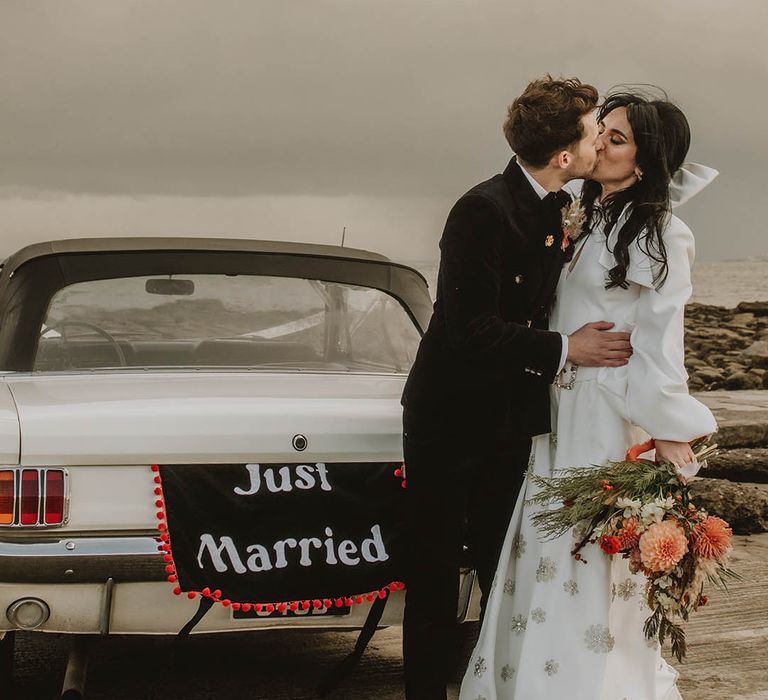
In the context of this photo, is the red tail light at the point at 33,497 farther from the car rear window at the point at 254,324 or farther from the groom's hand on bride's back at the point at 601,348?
the groom's hand on bride's back at the point at 601,348

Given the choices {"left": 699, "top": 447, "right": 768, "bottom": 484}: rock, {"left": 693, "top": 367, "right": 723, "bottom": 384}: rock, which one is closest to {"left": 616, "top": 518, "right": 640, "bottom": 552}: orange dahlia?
{"left": 699, "top": 447, "right": 768, "bottom": 484}: rock

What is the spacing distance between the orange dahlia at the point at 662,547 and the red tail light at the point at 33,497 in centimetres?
173

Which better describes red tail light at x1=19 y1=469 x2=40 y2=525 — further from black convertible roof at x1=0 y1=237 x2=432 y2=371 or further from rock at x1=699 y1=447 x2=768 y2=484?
rock at x1=699 y1=447 x2=768 y2=484

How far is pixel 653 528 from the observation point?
10.9 feet

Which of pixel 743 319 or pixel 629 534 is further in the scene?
pixel 743 319

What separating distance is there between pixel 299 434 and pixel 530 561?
34.6 inches

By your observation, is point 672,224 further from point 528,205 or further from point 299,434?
point 299,434

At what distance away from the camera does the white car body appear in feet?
11.0

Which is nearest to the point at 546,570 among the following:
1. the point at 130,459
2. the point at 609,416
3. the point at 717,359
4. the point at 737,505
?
the point at 609,416

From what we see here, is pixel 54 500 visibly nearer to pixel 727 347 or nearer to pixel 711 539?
pixel 711 539

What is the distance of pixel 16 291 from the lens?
4328mm

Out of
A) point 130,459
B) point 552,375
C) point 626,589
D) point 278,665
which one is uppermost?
point 552,375

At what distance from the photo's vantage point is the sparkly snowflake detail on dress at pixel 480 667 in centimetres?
372

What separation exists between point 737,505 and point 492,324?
4.59 metres
